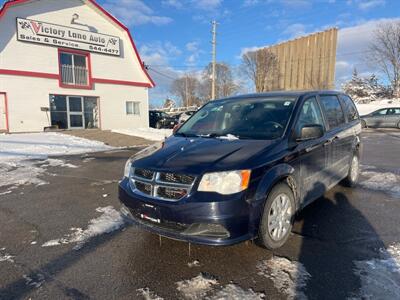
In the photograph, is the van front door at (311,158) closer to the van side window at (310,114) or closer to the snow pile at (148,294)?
the van side window at (310,114)

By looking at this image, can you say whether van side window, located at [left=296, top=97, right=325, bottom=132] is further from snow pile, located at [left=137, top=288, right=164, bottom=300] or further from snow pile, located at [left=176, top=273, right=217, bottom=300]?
snow pile, located at [left=137, top=288, right=164, bottom=300]

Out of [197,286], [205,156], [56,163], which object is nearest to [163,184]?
[205,156]

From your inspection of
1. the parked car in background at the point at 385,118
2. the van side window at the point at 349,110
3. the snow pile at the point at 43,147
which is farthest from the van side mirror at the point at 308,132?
the parked car in background at the point at 385,118

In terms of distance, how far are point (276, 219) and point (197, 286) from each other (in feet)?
3.84

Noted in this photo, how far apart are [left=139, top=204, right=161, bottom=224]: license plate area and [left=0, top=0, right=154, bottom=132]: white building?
17.5 metres

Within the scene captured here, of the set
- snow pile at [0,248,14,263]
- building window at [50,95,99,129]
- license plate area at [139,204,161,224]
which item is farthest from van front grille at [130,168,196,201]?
building window at [50,95,99,129]

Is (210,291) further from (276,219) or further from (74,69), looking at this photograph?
(74,69)

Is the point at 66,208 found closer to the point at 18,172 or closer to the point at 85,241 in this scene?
the point at 85,241

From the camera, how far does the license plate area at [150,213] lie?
3.24m

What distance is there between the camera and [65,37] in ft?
64.5

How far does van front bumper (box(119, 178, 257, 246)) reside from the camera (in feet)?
9.98

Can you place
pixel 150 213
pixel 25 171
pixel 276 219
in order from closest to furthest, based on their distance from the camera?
pixel 150 213
pixel 276 219
pixel 25 171

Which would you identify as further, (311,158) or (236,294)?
(311,158)

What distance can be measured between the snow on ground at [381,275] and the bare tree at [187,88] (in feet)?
219
